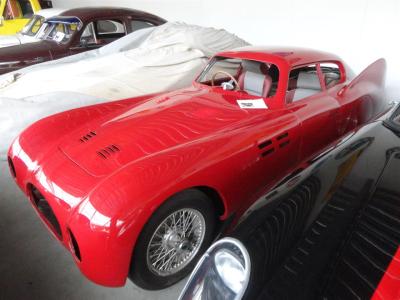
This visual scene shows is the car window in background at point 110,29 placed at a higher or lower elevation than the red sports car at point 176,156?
higher

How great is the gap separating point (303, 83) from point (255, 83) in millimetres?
423

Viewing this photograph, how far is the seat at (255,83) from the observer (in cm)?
216

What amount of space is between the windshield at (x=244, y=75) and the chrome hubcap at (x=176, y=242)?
110 cm

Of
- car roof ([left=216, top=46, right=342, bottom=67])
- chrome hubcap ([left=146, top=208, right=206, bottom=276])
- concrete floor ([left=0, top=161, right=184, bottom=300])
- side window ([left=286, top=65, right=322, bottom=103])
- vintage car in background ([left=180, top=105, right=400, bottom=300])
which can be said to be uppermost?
car roof ([left=216, top=46, right=342, bottom=67])

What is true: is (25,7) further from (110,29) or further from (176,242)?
(176,242)

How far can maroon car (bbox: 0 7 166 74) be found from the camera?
421 centimetres

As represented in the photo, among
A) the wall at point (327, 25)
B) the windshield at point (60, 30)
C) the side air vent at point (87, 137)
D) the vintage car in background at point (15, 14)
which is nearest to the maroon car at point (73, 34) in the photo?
the windshield at point (60, 30)

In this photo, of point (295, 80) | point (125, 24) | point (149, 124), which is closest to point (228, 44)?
point (125, 24)

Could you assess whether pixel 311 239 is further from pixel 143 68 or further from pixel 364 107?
pixel 143 68

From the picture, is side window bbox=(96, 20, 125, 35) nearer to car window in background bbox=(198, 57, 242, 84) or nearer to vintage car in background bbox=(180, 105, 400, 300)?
car window in background bbox=(198, 57, 242, 84)

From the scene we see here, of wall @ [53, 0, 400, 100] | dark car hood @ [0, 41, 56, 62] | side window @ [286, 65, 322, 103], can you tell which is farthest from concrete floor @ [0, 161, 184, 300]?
wall @ [53, 0, 400, 100]

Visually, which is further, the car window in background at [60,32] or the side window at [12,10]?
the side window at [12,10]

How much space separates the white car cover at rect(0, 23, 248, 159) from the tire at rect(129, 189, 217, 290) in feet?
6.46

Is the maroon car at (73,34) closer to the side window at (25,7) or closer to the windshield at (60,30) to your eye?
the windshield at (60,30)
